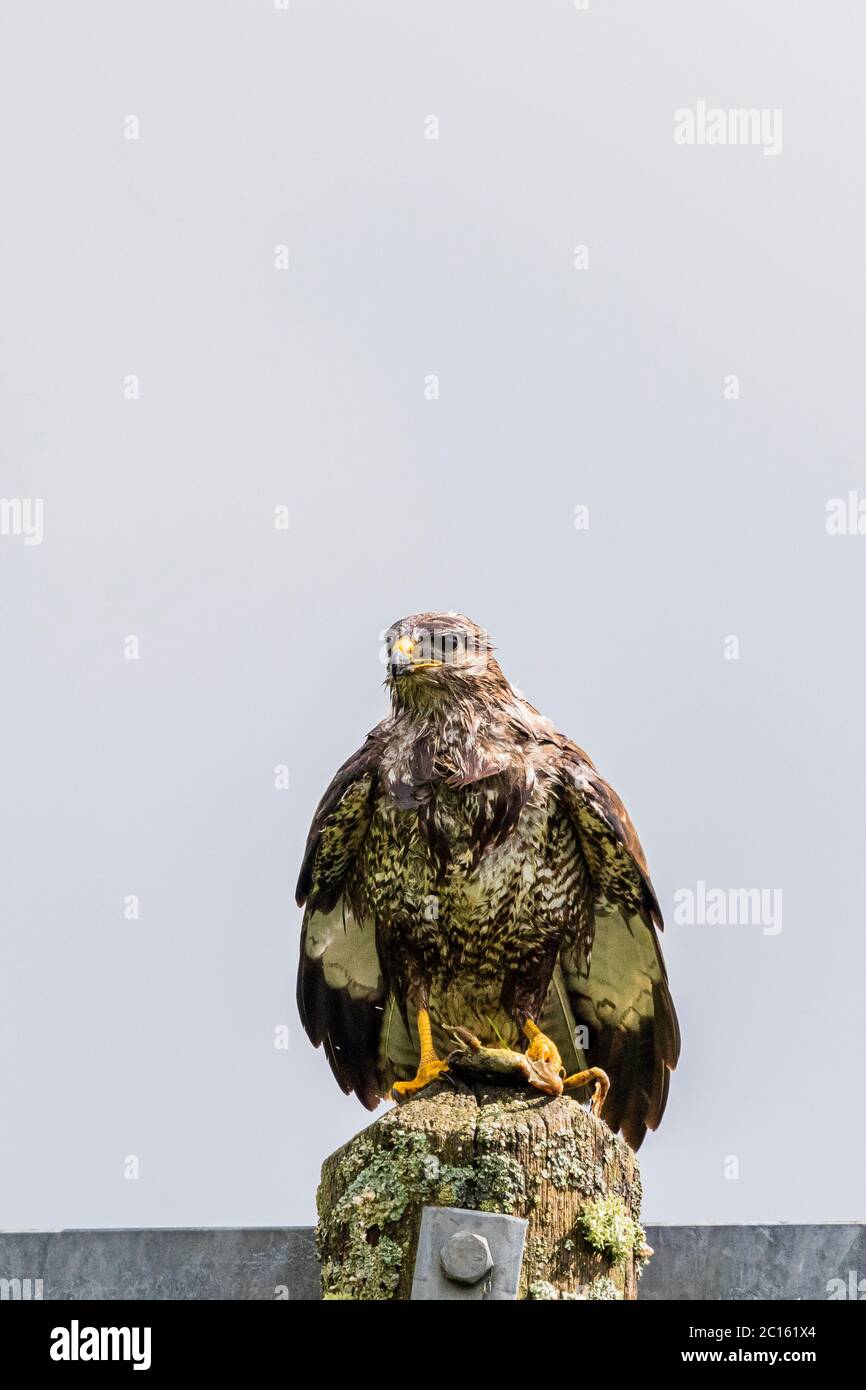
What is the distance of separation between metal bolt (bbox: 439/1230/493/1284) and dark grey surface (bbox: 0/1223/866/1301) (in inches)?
88.5

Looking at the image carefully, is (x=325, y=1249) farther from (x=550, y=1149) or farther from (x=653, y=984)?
(x=653, y=984)

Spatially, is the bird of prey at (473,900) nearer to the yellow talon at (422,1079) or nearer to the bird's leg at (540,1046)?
the bird's leg at (540,1046)

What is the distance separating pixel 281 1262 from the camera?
7598 millimetres

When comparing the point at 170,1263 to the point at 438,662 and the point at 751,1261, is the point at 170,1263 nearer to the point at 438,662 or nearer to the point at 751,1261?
the point at 751,1261

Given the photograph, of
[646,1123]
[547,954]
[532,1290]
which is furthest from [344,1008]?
[532,1290]

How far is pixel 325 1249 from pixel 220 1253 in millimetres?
1789

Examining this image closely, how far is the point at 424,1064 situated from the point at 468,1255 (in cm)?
221

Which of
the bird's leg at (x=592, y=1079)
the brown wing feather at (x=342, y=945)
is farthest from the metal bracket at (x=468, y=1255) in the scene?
the brown wing feather at (x=342, y=945)

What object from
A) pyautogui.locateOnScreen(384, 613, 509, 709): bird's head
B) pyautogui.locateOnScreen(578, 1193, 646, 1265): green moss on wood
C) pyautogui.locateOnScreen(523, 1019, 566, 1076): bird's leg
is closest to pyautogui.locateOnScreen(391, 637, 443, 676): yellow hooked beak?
pyautogui.locateOnScreen(384, 613, 509, 709): bird's head

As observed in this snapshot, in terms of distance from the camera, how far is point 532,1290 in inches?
218

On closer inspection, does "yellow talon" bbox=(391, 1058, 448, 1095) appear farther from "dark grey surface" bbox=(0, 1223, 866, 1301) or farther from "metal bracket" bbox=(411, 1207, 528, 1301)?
"metal bracket" bbox=(411, 1207, 528, 1301)

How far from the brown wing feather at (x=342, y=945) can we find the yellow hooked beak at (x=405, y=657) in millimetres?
486

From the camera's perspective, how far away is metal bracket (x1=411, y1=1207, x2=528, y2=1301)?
5.44 metres

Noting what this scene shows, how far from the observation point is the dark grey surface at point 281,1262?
7.39 meters
